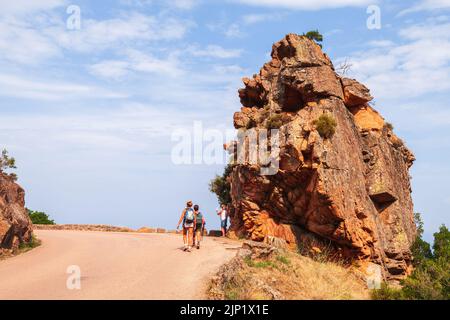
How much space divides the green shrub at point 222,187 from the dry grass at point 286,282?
1961cm

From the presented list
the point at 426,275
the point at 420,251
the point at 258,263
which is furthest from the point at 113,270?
the point at 420,251

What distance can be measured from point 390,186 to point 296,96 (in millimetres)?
8379

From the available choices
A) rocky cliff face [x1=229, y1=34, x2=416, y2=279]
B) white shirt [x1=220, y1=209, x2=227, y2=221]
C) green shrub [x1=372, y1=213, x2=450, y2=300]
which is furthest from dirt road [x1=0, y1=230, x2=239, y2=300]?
white shirt [x1=220, y1=209, x2=227, y2=221]

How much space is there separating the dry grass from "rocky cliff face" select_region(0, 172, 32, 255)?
1044 cm

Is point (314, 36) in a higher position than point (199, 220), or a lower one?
higher

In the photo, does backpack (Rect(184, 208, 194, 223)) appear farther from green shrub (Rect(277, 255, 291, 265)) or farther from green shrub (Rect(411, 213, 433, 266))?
green shrub (Rect(411, 213, 433, 266))

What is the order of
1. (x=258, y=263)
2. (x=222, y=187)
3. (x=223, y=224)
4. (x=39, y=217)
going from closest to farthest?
(x=258, y=263) < (x=223, y=224) < (x=222, y=187) < (x=39, y=217)

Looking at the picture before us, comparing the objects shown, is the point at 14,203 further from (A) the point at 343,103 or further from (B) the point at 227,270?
(A) the point at 343,103

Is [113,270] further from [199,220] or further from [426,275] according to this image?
[426,275]

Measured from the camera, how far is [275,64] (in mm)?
33781

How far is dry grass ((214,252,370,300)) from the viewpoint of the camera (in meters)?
12.4

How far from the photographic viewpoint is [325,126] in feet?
84.6

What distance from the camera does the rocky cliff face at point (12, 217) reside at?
18.9 metres

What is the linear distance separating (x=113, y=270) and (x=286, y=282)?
229 inches
